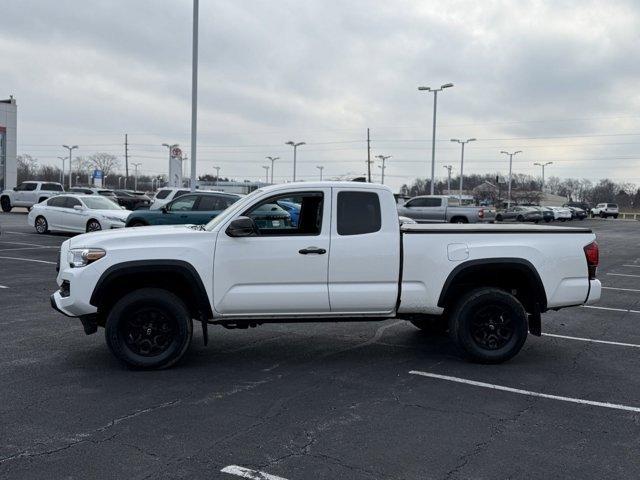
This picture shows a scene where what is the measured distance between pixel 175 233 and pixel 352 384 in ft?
7.56

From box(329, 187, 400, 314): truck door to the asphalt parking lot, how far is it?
2.31 ft

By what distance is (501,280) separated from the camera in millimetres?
7316

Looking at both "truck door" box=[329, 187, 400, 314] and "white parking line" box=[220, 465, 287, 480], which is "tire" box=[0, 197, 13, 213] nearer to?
"truck door" box=[329, 187, 400, 314]

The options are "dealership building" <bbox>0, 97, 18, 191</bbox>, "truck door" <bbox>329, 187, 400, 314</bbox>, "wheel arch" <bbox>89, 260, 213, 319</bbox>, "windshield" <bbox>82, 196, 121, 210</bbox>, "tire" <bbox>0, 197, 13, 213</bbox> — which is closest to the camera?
"wheel arch" <bbox>89, 260, 213, 319</bbox>

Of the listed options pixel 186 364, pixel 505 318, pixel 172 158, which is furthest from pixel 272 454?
pixel 172 158

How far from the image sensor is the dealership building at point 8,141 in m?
50.5

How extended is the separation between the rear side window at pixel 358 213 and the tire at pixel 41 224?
19.1 m

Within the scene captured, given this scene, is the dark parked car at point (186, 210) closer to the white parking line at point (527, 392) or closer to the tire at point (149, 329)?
the tire at point (149, 329)

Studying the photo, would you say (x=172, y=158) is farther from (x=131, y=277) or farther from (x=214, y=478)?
(x=214, y=478)

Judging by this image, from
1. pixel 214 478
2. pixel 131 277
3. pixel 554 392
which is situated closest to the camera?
pixel 214 478

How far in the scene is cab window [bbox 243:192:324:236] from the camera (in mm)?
6812

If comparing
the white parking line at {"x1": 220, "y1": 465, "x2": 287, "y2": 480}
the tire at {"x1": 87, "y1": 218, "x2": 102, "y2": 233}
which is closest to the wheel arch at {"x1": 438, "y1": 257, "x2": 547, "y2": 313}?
the white parking line at {"x1": 220, "y1": 465, "x2": 287, "y2": 480}

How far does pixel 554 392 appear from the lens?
237 inches

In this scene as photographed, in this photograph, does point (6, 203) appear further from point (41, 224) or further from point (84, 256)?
point (84, 256)
